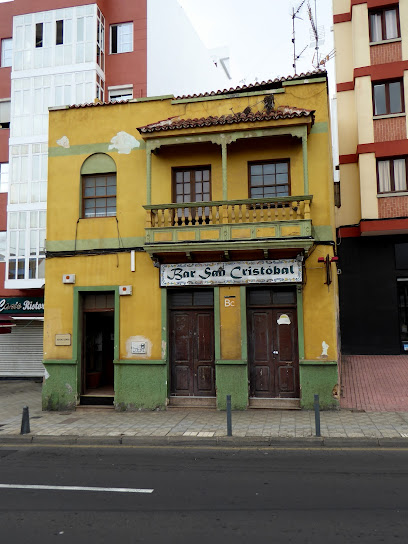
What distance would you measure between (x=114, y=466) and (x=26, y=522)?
8.27ft

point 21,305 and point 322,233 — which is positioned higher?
point 322,233

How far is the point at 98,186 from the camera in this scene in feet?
44.8

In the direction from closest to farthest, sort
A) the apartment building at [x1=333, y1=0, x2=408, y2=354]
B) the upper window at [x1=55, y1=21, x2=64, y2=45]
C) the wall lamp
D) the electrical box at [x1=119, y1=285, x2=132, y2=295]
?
the wall lamp < the electrical box at [x1=119, y1=285, x2=132, y2=295] < the apartment building at [x1=333, y1=0, x2=408, y2=354] < the upper window at [x1=55, y1=21, x2=64, y2=45]

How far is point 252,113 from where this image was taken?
495 inches

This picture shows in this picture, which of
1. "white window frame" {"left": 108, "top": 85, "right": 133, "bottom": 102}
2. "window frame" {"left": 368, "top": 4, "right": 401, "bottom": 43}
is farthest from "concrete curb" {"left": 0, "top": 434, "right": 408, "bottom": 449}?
"white window frame" {"left": 108, "top": 85, "right": 133, "bottom": 102}

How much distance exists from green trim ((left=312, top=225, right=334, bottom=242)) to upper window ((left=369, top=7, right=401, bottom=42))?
37.3 ft

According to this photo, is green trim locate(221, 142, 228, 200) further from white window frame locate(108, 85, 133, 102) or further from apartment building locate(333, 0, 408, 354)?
white window frame locate(108, 85, 133, 102)

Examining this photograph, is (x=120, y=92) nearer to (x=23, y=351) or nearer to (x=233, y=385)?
(x=23, y=351)

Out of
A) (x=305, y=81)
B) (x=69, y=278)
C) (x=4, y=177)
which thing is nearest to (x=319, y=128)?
(x=305, y=81)

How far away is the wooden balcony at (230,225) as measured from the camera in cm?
1159

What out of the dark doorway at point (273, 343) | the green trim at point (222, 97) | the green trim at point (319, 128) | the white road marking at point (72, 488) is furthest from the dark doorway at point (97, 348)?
the green trim at point (319, 128)

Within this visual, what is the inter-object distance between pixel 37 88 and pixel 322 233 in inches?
626

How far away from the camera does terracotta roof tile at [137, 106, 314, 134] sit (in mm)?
11734

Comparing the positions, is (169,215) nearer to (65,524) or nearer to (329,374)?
(329,374)
